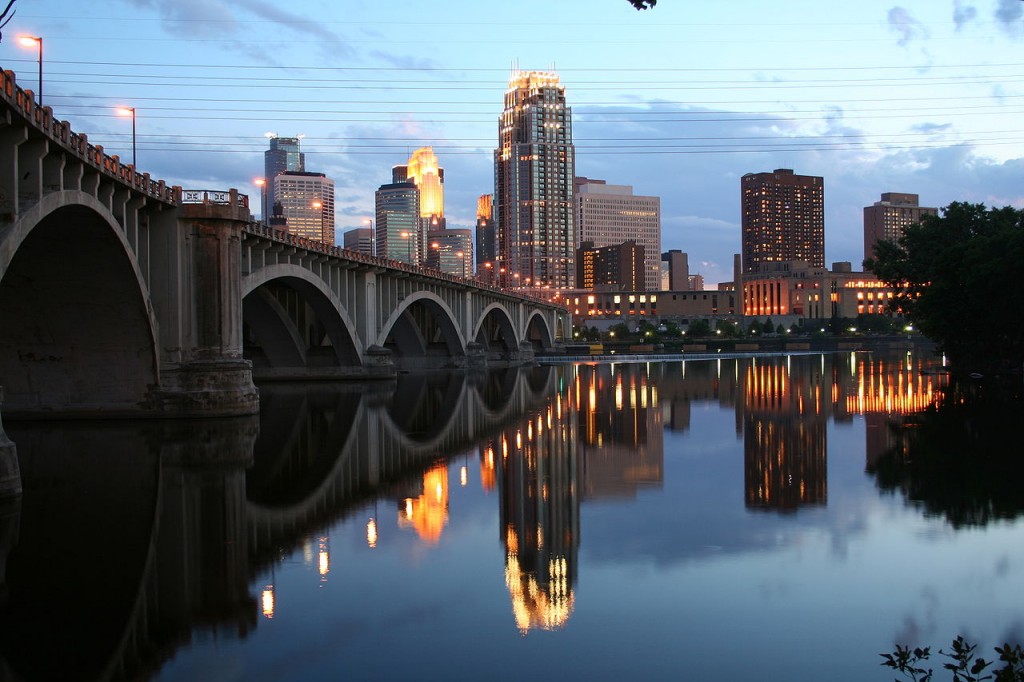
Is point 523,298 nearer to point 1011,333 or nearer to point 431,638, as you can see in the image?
point 1011,333

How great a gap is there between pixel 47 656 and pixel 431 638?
13.0 ft

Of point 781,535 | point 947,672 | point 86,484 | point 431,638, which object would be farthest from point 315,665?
point 86,484

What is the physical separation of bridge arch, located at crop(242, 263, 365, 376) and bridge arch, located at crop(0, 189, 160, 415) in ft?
63.1

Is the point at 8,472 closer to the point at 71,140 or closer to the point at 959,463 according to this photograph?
the point at 71,140

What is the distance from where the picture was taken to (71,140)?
88.9ft

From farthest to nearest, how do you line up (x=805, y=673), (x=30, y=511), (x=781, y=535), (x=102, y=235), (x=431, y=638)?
(x=102, y=235) < (x=30, y=511) < (x=781, y=535) < (x=431, y=638) < (x=805, y=673)

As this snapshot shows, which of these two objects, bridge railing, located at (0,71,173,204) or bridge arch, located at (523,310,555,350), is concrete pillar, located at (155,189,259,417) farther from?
bridge arch, located at (523,310,555,350)

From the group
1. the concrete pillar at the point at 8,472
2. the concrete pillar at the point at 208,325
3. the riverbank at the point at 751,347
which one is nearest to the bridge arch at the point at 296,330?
the concrete pillar at the point at 208,325

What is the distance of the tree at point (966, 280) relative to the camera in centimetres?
5853

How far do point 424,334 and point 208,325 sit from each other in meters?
49.4

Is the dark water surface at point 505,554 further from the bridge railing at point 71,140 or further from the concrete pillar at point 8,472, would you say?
the bridge railing at point 71,140

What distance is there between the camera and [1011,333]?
2469 inches

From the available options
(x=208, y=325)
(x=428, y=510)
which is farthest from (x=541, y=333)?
(x=428, y=510)

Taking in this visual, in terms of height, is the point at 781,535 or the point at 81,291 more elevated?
the point at 81,291
